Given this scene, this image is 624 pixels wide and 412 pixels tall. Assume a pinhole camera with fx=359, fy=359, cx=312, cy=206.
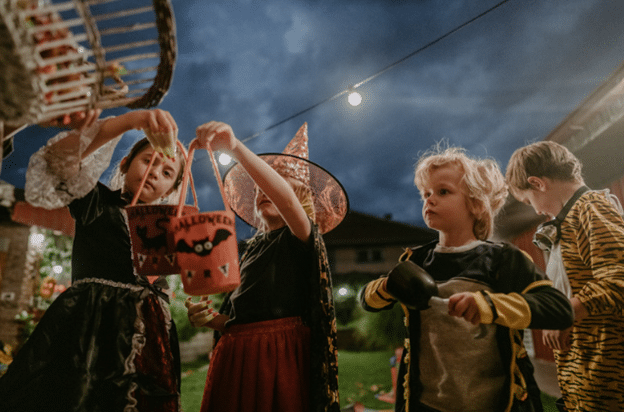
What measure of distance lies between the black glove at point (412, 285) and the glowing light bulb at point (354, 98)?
3.50m

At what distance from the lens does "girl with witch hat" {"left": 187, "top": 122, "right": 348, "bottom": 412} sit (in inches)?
54.7

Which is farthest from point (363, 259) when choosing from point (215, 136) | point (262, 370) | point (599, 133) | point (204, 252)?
point (204, 252)

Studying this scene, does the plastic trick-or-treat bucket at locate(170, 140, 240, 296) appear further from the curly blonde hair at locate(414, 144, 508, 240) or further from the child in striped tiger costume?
the child in striped tiger costume

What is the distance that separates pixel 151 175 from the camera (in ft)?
4.83

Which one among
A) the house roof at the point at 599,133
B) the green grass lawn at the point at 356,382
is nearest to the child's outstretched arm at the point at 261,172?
the house roof at the point at 599,133

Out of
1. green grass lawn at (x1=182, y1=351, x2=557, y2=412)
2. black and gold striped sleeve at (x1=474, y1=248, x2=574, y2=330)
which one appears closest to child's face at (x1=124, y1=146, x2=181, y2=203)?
black and gold striped sleeve at (x1=474, y1=248, x2=574, y2=330)

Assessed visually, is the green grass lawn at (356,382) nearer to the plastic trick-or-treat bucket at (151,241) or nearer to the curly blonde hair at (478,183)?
the curly blonde hair at (478,183)

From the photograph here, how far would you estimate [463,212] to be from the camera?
1695mm

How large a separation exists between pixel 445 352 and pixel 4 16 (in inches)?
66.0

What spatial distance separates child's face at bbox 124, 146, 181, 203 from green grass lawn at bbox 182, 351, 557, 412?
4294mm

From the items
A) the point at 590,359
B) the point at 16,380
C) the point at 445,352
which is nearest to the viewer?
the point at 16,380

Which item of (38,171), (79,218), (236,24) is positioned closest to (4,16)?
(38,171)

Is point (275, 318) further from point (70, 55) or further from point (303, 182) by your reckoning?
point (70, 55)

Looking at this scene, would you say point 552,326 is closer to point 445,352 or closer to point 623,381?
point 445,352
